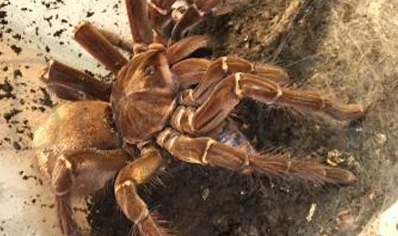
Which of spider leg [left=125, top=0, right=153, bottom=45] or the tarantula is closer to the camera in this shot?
the tarantula

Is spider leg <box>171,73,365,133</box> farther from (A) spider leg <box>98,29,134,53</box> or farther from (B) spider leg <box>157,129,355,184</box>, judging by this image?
(A) spider leg <box>98,29,134,53</box>

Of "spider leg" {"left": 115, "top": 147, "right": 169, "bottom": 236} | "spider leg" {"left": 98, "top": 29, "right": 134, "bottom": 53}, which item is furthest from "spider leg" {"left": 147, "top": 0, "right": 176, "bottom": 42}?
"spider leg" {"left": 115, "top": 147, "right": 169, "bottom": 236}

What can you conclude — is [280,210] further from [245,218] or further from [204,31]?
[204,31]

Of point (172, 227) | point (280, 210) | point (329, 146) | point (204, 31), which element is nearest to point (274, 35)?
point (204, 31)

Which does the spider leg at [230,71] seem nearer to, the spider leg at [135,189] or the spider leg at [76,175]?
the spider leg at [135,189]

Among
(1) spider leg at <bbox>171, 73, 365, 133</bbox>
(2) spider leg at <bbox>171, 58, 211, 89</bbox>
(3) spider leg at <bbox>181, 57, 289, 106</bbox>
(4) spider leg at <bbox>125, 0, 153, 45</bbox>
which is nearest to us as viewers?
(1) spider leg at <bbox>171, 73, 365, 133</bbox>

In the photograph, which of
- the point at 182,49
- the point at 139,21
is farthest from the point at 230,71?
the point at 139,21

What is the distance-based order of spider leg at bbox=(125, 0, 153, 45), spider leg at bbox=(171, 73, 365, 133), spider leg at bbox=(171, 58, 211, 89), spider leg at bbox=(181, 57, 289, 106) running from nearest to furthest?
spider leg at bbox=(171, 73, 365, 133)
spider leg at bbox=(181, 57, 289, 106)
spider leg at bbox=(171, 58, 211, 89)
spider leg at bbox=(125, 0, 153, 45)
